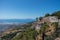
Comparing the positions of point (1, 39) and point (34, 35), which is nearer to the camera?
point (34, 35)

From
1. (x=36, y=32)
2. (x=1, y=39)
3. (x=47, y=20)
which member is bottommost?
(x=1, y=39)

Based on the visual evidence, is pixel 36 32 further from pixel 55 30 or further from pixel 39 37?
pixel 55 30

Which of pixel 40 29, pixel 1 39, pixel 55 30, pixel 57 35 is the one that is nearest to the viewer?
pixel 57 35

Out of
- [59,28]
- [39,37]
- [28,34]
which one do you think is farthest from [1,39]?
[59,28]

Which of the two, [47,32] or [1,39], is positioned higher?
[47,32]

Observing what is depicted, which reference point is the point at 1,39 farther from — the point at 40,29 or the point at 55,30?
the point at 55,30

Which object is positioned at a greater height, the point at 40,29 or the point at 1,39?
the point at 40,29

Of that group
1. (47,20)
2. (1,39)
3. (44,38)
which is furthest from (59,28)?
(1,39)

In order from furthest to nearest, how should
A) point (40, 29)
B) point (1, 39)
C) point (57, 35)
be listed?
point (1, 39), point (40, 29), point (57, 35)

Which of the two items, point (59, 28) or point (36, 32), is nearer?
point (59, 28)
